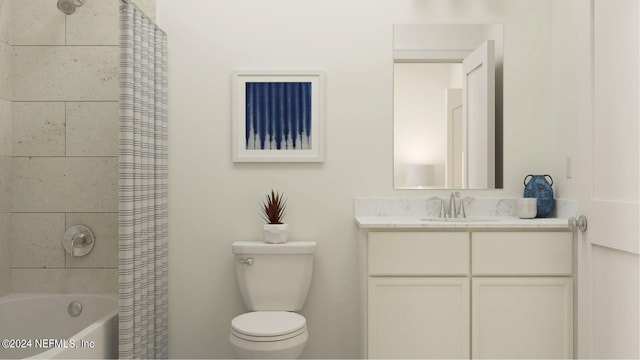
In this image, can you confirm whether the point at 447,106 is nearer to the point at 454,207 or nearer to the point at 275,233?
the point at 454,207

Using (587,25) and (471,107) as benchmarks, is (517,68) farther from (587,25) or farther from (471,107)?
(587,25)

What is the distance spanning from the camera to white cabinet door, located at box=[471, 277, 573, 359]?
2.30 m

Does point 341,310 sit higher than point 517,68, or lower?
lower

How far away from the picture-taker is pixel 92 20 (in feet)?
8.71

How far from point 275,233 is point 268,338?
1.99 feet

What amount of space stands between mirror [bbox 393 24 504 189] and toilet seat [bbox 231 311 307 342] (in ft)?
3.05

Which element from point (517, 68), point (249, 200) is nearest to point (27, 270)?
point (249, 200)

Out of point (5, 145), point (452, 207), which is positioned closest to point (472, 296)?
point (452, 207)

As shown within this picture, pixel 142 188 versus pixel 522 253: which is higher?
pixel 142 188

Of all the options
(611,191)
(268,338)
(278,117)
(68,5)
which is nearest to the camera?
(611,191)

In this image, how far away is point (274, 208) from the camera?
2656mm

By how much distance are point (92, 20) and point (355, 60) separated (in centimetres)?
140

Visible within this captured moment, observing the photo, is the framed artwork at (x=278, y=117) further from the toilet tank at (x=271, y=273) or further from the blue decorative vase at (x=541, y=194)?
the blue decorative vase at (x=541, y=194)

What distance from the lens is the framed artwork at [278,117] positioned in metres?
2.74
